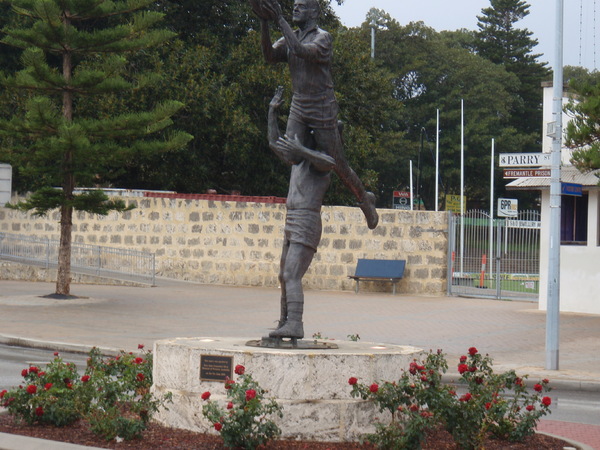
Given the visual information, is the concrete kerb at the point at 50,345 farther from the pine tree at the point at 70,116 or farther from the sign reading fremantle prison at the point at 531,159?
the sign reading fremantle prison at the point at 531,159

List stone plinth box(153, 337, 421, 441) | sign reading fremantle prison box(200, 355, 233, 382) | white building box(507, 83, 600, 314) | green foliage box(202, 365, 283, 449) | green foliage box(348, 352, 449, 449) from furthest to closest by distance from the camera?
white building box(507, 83, 600, 314)
sign reading fremantle prison box(200, 355, 233, 382)
stone plinth box(153, 337, 421, 441)
green foliage box(348, 352, 449, 449)
green foliage box(202, 365, 283, 449)

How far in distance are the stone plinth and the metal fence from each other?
66.0 feet

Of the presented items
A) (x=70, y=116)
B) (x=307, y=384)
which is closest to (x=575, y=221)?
(x=70, y=116)

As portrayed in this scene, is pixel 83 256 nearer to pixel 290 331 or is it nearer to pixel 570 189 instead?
pixel 570 189

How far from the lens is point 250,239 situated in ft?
91.9

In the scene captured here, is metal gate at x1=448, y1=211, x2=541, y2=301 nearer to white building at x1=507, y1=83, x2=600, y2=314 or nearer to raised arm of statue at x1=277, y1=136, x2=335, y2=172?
white building at x1=507, y1=83, x2=600, y2=314

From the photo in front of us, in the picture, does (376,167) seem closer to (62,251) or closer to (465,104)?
(465,104)

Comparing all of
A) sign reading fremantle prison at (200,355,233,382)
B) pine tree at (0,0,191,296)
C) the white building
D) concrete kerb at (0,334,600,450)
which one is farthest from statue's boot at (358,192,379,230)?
the white building

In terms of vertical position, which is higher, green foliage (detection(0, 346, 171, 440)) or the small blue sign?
the small blue sign

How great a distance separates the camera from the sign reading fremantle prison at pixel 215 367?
7836 mm

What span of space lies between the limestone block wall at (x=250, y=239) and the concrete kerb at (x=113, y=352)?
1224 centimetres

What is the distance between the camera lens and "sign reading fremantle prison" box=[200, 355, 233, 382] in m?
7.84

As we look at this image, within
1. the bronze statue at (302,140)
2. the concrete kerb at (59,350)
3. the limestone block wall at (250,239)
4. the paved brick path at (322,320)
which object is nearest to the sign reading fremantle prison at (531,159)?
the paved brick path at (322,320)

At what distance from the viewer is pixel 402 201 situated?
5544 centimetres
